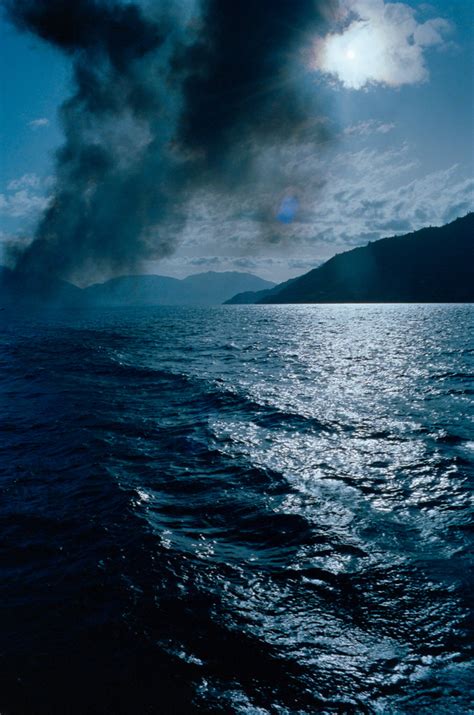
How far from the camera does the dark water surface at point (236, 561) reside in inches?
197

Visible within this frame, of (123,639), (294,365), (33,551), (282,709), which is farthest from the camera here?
(294,365)

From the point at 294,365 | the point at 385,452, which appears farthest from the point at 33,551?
the point at 294,365

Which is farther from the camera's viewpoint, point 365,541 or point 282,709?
point 365,541

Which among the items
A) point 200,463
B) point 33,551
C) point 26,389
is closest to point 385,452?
point 200,463

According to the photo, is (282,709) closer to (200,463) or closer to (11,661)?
(11,661)

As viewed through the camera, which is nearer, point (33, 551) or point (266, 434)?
point (33, 551)

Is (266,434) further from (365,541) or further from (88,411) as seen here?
(88,411)

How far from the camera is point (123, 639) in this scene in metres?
5.63

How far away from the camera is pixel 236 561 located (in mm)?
7695

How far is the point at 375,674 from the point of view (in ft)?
17.0

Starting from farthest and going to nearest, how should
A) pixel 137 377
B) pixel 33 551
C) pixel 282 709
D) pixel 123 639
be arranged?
pixel 137 377, pixel 33 551, pixel 123 639, pixel 282 709

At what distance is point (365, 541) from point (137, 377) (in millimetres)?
22318

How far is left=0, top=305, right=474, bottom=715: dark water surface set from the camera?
16.4 feet

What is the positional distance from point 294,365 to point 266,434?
61.6 feet
